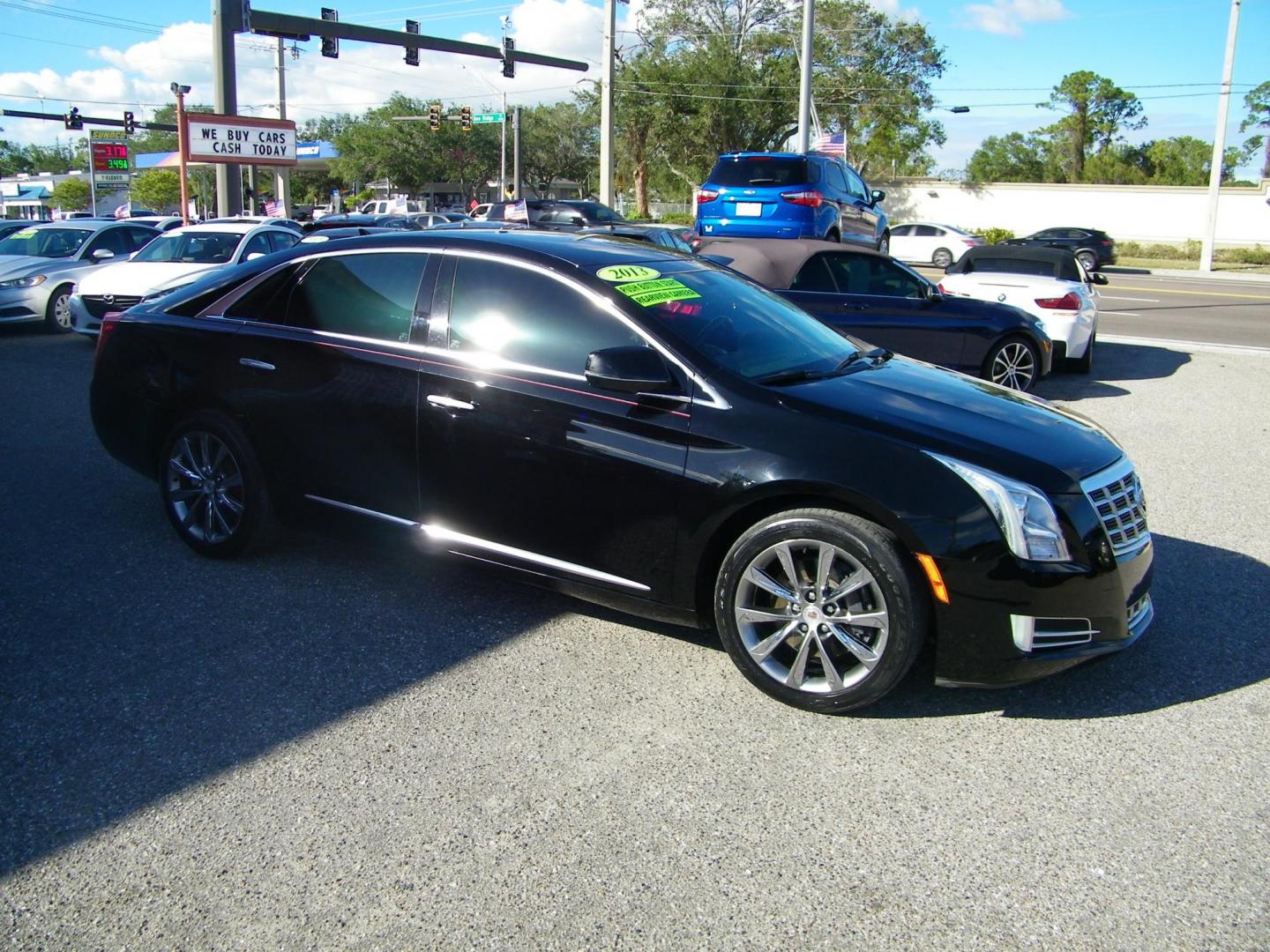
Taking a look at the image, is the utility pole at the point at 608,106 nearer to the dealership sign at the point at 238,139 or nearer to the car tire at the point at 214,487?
the dealership sign at the point at 238,139

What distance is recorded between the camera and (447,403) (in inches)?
176

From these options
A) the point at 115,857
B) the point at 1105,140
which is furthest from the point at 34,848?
the point at 1105,140

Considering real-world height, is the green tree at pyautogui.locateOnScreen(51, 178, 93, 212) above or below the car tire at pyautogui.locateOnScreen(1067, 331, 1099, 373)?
above

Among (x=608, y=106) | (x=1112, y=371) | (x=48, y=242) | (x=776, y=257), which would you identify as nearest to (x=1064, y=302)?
(x=1112, y=371)

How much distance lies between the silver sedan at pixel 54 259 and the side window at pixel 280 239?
6.88 ft

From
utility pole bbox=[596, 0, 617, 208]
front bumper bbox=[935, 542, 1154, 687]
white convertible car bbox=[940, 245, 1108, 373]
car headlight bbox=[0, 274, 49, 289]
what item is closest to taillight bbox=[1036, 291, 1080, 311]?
white convertible car bbox=[940, 245, 1108, 373]

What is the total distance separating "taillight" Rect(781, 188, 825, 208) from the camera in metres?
14.9

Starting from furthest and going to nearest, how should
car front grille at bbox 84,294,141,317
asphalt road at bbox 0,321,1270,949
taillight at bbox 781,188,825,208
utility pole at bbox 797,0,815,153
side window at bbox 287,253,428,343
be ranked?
utility pole at bbox 797,0,815,153, taillight at bbox 781,188,825,208, car front grille at bbox 84,294,141,317, side window at bbox 287,253,428,343, asphalt road at bbox 0,321,1270,949

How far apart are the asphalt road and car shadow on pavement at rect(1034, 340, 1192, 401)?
240 inches

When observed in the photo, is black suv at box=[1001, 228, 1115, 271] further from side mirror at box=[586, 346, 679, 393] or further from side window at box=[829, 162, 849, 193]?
side mirror at box=[586, 346, 679, 393]

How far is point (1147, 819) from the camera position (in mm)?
3219

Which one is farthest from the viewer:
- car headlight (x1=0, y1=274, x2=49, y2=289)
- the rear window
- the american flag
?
the american flag

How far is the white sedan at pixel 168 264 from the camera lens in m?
12.8

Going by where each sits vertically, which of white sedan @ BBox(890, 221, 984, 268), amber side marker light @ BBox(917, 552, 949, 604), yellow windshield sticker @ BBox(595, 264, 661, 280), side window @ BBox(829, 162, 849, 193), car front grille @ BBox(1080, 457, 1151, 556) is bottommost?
amber side marker light @ BBox(917, 552, 949, 604)
